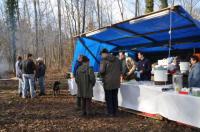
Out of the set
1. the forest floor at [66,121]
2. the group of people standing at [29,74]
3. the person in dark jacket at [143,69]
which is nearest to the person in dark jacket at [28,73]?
the group of people standing at [29,74]

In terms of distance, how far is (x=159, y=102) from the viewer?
7.15m

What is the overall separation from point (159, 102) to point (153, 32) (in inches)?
127

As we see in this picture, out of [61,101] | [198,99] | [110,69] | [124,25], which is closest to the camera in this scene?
[198,99]

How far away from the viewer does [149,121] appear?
7477mm

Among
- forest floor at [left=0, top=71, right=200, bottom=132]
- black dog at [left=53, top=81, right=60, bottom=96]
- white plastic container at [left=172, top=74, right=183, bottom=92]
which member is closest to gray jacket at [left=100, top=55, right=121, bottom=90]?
forest floor at [left=0, top=71, right=200, bottom=132]

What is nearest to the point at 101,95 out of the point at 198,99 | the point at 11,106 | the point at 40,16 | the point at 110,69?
the point at 110,69

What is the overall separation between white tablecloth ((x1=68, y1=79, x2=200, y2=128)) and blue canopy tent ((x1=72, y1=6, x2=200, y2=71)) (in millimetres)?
1450

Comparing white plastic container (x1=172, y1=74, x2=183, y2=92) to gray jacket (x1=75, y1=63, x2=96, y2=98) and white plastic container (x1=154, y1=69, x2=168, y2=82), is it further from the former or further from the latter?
gray jacket (x1=75, y1=63, x2=96, y2=98)

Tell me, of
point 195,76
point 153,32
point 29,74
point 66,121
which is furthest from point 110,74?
point 29,74

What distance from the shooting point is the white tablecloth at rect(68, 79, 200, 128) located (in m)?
6.15

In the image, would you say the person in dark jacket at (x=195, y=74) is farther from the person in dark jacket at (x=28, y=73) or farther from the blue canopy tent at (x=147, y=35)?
the person in dark jacket at (x=28, y=73)

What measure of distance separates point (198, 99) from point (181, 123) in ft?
3.32

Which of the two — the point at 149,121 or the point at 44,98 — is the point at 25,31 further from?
the point at 149,121

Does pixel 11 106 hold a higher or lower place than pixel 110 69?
lower
